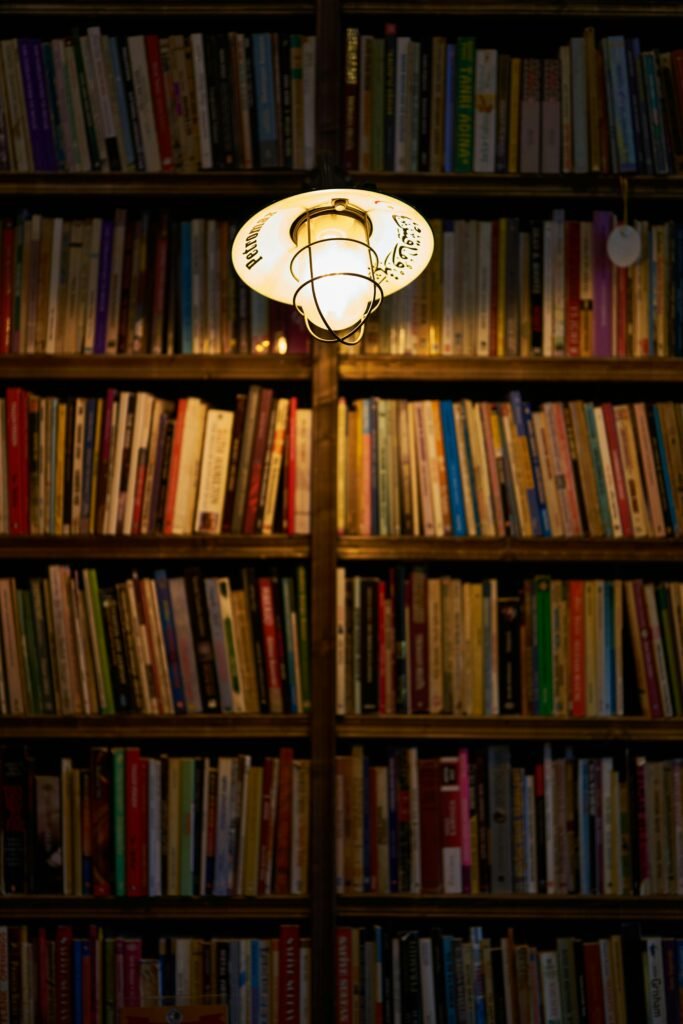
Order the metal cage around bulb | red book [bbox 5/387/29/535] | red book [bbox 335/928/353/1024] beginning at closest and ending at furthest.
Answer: the metal cage around bulb
red book [bbox 335/928/353/1024]
red book [bbox 5/387/29/535]

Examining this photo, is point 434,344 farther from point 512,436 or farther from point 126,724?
point 126,724

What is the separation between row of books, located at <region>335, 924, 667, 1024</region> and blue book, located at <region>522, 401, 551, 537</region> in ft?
2.51

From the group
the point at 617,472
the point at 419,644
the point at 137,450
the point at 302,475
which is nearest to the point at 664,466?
the point at 617,472

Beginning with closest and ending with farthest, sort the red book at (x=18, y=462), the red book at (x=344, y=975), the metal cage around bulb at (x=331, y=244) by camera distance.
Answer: the metal cage around bulb at (x=331, y=244) → the red book at (x=344, y=975) → the red book at (x=18, y=462)

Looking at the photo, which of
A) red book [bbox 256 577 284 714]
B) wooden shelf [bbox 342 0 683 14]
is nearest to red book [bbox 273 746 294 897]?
red book [bbox 256 577 284 714]

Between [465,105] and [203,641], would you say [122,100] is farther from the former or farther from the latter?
[203,641]

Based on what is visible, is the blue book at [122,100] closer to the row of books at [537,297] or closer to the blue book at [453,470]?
the row of books at [537,297]

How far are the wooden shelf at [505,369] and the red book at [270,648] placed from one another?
451 millimetres

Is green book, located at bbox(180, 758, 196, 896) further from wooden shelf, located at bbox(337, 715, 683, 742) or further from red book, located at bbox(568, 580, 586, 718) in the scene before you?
red book, located at bbox(568, 580, 586, 718)

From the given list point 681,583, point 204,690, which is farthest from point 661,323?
Answer: point 204,690

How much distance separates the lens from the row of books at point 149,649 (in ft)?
6.04

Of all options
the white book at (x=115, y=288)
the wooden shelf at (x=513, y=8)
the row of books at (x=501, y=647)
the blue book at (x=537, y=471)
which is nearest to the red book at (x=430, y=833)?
the row of books at (x=501, y=647)

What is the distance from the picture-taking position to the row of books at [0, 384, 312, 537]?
6.13 feet

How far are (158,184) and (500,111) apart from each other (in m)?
0.69
